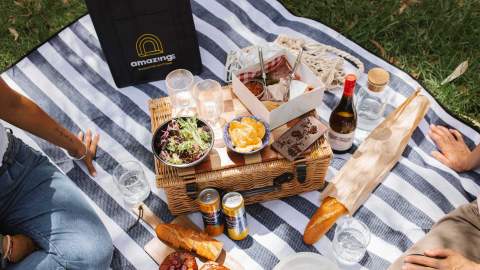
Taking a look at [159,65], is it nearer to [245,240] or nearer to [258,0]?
[258,0]

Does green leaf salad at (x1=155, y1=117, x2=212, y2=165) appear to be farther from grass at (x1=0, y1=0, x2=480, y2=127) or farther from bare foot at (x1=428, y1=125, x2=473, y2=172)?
grass at (x1=0, y1=0, x2=480, y2=127)

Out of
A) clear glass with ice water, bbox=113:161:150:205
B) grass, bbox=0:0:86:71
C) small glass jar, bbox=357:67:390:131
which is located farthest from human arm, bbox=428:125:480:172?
grass, bbox=0:0:86:71

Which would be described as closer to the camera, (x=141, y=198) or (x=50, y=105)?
(x=141, y=198)

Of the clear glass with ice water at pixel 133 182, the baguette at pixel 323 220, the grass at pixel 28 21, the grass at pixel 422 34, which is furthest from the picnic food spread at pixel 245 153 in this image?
the grass at pixel 28 21

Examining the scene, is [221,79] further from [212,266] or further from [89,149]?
[212,266]

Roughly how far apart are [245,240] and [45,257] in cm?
94

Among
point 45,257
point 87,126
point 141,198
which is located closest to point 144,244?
point 141,198

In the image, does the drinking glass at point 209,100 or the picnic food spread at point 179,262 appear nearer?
the picnic food spread at point 179,262

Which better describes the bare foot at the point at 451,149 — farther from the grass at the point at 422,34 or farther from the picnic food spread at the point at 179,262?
the picnic food spread at the point at 179,262

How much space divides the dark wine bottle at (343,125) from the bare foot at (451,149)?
0.52 m

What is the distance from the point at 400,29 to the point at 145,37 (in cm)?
184

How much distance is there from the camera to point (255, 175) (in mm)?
2139

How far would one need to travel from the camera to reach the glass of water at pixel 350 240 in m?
2.12

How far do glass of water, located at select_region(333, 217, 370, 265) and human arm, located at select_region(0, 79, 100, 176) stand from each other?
4.57ft
